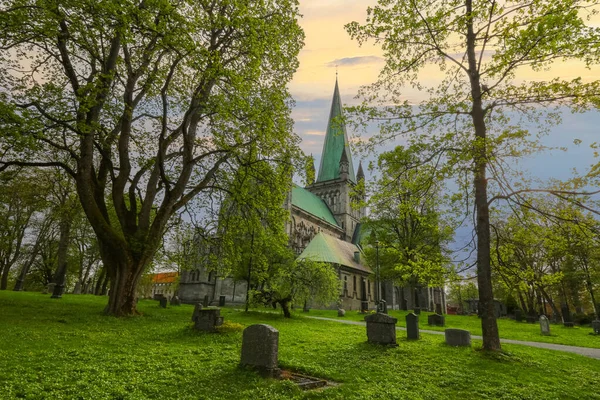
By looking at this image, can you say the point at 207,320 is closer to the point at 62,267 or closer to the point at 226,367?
the point at 226,367

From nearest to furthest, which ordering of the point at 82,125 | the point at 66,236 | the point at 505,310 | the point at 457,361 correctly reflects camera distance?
the point at 457,361
the point at 82,125
the point at 66,236
the point at 505,310

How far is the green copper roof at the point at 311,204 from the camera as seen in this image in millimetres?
50688

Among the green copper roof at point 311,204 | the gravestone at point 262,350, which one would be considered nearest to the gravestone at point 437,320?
the gravestone at point 262,350

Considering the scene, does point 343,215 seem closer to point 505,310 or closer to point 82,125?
point 505,310

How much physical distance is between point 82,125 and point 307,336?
10.7 m

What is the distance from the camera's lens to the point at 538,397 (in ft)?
21.3

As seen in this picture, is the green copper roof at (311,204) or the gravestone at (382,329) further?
the green copper roof at (311,204)

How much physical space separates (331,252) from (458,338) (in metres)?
27.0

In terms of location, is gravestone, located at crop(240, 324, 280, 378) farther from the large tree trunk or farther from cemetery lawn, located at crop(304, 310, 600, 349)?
the large tree trunk

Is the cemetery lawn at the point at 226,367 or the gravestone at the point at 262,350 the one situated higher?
the gravestone at the point at 262,350

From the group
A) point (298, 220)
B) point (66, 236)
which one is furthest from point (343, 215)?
point (66, 236)

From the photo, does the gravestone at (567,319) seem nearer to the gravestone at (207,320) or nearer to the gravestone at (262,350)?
the gravestone at (207,320)

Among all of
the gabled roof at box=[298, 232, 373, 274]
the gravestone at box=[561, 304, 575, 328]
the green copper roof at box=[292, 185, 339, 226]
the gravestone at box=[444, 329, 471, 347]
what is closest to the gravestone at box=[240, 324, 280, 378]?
the gravestone at box=[444, 329, 471, 347]

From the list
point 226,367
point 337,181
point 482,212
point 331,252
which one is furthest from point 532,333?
point 337,181
